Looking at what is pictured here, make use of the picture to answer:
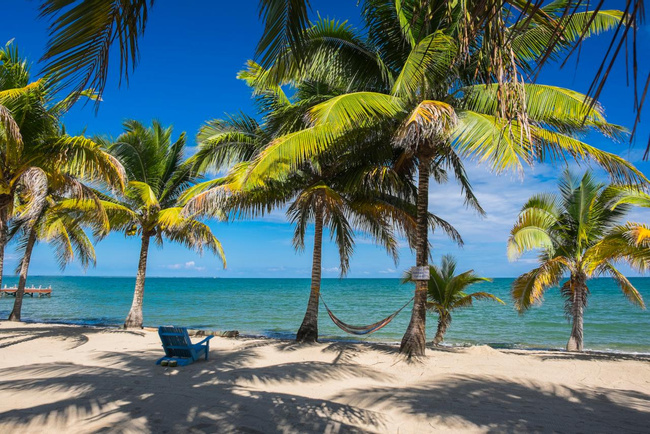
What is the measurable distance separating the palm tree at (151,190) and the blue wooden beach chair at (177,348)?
5381mm

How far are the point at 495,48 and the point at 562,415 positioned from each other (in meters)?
4.36

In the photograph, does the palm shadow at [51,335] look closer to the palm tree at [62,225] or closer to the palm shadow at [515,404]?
the palm tree at [62,225]

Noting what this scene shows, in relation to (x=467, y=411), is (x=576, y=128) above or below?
above

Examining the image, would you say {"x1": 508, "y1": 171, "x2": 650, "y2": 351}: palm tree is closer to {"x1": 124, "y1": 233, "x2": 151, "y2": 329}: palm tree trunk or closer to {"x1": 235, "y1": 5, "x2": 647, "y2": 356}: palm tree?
{"x1": 235, "y1": 5, "x2": 647, "y2": 356}: palm tree

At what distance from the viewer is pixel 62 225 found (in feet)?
46.0

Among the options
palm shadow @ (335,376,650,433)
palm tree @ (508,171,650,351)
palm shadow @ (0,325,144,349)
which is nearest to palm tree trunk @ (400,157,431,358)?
palm shadow @ (335,376,650,433)

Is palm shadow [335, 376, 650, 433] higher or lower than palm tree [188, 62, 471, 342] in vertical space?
lower

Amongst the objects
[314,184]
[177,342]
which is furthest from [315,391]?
[314,184]

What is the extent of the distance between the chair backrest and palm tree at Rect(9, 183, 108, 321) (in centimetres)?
303

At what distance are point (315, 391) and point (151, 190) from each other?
8.57 m

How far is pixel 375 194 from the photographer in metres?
9.36

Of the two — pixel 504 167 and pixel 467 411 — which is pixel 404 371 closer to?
pixel 467 411

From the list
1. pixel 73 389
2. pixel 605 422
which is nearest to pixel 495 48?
pixel 605 422

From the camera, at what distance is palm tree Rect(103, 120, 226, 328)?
1231 cm
